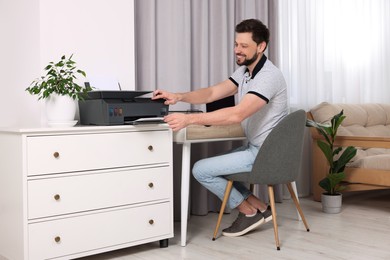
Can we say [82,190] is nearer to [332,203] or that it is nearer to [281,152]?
[281,152]

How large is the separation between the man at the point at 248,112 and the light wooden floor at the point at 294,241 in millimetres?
191

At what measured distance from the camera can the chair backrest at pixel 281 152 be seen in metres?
2.90

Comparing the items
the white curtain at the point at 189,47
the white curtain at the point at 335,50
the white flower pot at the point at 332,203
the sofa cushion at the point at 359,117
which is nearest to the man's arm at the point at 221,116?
the white curtain at the point at 189,47

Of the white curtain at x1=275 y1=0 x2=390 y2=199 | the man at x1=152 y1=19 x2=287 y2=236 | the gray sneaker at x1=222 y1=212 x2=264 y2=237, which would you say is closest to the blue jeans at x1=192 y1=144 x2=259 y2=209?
the man at x1=152 y1=19 x2=287 y2=236

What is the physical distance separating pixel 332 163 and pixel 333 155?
0.08 meters

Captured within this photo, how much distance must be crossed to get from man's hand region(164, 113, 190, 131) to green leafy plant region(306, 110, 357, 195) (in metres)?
1.53

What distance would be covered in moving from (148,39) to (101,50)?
55 cm

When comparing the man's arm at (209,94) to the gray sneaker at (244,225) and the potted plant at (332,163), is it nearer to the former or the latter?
the gray sneaker at (244,225)

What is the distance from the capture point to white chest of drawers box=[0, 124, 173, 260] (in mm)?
2402

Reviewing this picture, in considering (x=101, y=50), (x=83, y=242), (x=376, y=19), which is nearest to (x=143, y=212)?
(x=83, y=242)

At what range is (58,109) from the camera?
2.65 metres

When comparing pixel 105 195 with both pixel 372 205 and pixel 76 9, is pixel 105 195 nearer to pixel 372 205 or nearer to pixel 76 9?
pixel 76 9

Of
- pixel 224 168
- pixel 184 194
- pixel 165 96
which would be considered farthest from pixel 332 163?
pixel 165 96

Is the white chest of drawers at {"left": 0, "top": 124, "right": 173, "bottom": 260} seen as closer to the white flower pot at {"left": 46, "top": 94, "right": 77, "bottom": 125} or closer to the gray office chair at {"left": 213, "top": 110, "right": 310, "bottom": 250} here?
the white flower pot at {"left": 46, "top": 94, "right": 77, "bottom": 125}
